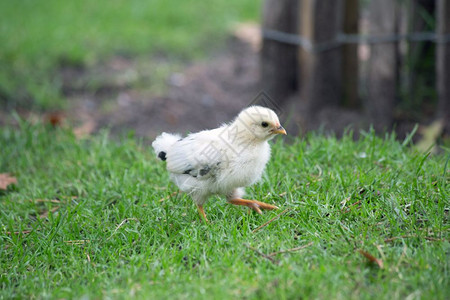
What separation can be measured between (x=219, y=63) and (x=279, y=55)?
272 cm

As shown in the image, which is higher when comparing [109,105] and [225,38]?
[225,38]

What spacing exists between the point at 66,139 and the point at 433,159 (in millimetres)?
4029

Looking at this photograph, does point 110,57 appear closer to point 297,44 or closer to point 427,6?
point 297,44

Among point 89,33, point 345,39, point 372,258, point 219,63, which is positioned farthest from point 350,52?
point 89,33

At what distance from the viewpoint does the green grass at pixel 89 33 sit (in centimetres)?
852

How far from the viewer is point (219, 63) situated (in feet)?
31.8

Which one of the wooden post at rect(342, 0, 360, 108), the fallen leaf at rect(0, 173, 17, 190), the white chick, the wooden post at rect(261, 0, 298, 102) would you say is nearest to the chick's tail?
the white chick

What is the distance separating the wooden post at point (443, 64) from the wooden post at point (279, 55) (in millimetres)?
1889

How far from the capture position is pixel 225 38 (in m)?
10.6

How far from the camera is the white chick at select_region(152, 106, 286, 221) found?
4027 mm

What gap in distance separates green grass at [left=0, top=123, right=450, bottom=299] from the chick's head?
1.93 ft

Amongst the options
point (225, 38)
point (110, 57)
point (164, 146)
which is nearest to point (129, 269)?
point (164, 146)

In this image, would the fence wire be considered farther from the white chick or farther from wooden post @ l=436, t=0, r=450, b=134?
the white chick

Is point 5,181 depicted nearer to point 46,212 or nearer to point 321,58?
point 46,212
